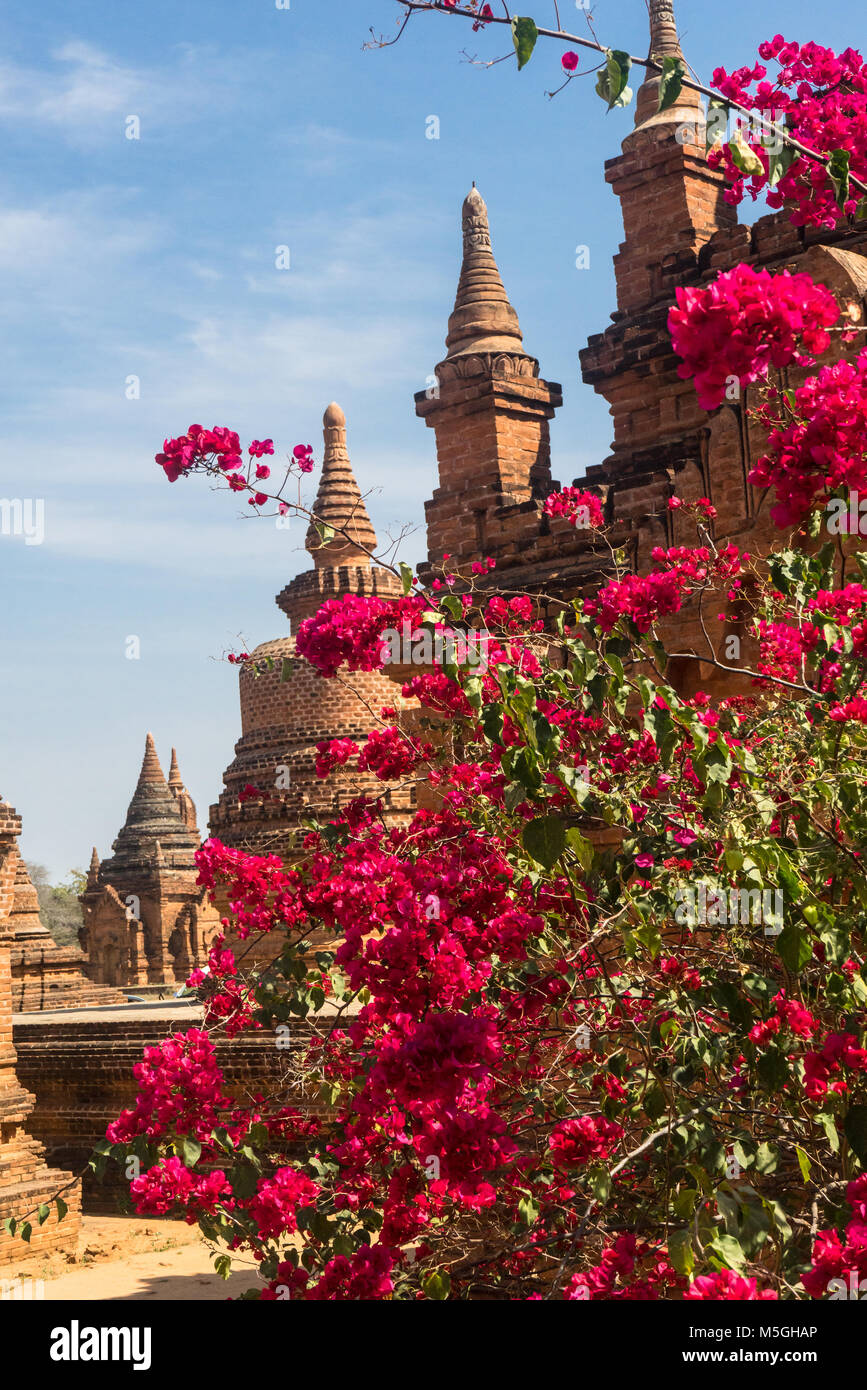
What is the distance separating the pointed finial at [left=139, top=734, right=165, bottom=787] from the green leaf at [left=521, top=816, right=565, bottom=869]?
39919 millimetres

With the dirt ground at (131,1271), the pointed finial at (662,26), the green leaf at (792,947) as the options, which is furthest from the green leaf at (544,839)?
the pointed finial at (662,26)

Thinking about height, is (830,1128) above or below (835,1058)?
below

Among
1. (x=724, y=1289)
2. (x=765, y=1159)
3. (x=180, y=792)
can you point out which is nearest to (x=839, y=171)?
(x=765, y=1159)

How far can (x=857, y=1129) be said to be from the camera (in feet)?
11.8

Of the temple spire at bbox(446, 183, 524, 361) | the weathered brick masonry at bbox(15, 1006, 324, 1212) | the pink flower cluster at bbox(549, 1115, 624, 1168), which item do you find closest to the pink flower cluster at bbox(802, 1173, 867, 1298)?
the pink flower cluster at bbox(549, 1115, 624, 1168)

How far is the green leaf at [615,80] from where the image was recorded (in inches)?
142

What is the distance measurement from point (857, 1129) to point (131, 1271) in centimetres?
1005

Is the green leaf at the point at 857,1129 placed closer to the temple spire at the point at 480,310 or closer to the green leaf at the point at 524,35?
the green leaf at the point at 524,35

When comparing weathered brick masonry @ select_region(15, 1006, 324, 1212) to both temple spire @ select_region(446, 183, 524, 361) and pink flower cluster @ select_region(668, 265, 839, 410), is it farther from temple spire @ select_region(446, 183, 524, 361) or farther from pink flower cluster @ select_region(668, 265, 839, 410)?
pink flower cluster @ select_region(668, 265, 839, 410)

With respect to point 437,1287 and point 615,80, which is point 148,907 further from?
point 615,80

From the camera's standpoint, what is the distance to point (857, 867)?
4.06 meters

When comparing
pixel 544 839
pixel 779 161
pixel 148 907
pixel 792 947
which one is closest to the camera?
pixel 792 947
